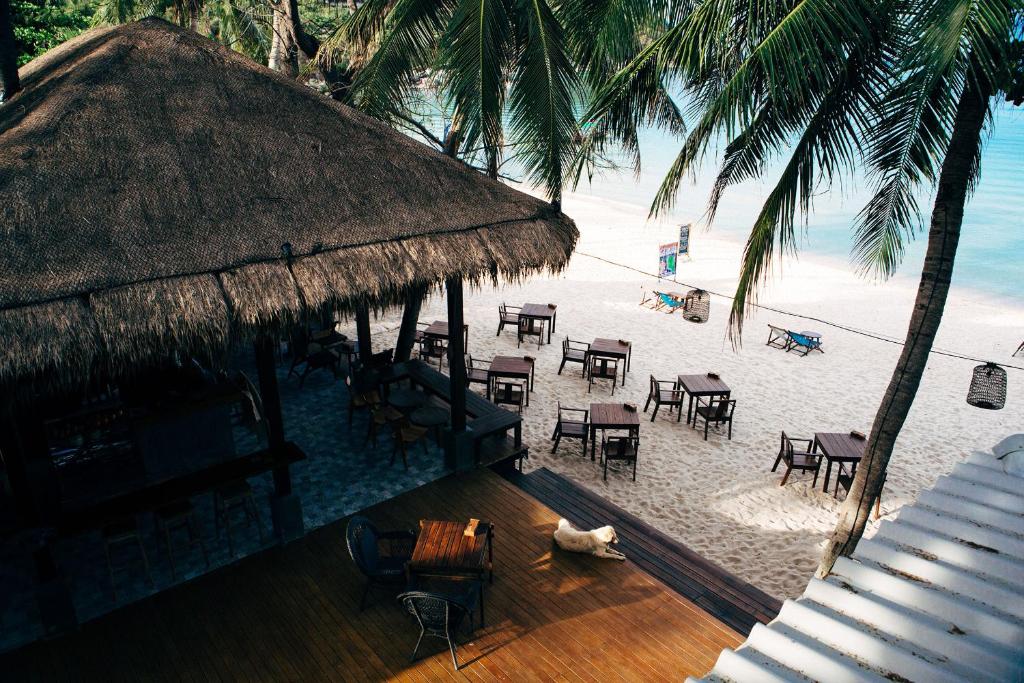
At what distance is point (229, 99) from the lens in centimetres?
662

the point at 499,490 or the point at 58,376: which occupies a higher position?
the point at 58,376

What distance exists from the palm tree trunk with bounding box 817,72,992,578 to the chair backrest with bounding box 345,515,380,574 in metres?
3.94

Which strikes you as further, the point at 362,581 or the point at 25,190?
the point at 362,581

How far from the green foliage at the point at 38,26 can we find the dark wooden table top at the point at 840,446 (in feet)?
55.0

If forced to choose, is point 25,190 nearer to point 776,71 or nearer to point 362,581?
point 362,581

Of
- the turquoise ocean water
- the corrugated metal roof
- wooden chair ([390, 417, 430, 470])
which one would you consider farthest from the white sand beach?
the turquoise ocean water

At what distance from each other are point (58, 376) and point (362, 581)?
308 centimetres

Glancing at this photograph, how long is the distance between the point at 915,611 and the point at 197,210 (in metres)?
6.00

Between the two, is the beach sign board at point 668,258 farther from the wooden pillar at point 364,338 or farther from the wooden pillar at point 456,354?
the wooden pillar at point 456,354

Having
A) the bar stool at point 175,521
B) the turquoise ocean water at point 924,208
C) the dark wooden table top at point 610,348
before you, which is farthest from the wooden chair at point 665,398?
the turquoise ocean water at point 924,208

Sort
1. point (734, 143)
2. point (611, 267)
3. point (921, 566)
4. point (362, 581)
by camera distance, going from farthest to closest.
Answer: point (611, 267)
point (734, 143)
point (362, 581)
point (921, 566)

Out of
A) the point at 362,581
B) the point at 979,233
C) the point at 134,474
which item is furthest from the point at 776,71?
the point at 979,233

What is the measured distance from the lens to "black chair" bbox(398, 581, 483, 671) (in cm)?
502

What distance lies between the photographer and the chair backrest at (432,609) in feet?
16.4
